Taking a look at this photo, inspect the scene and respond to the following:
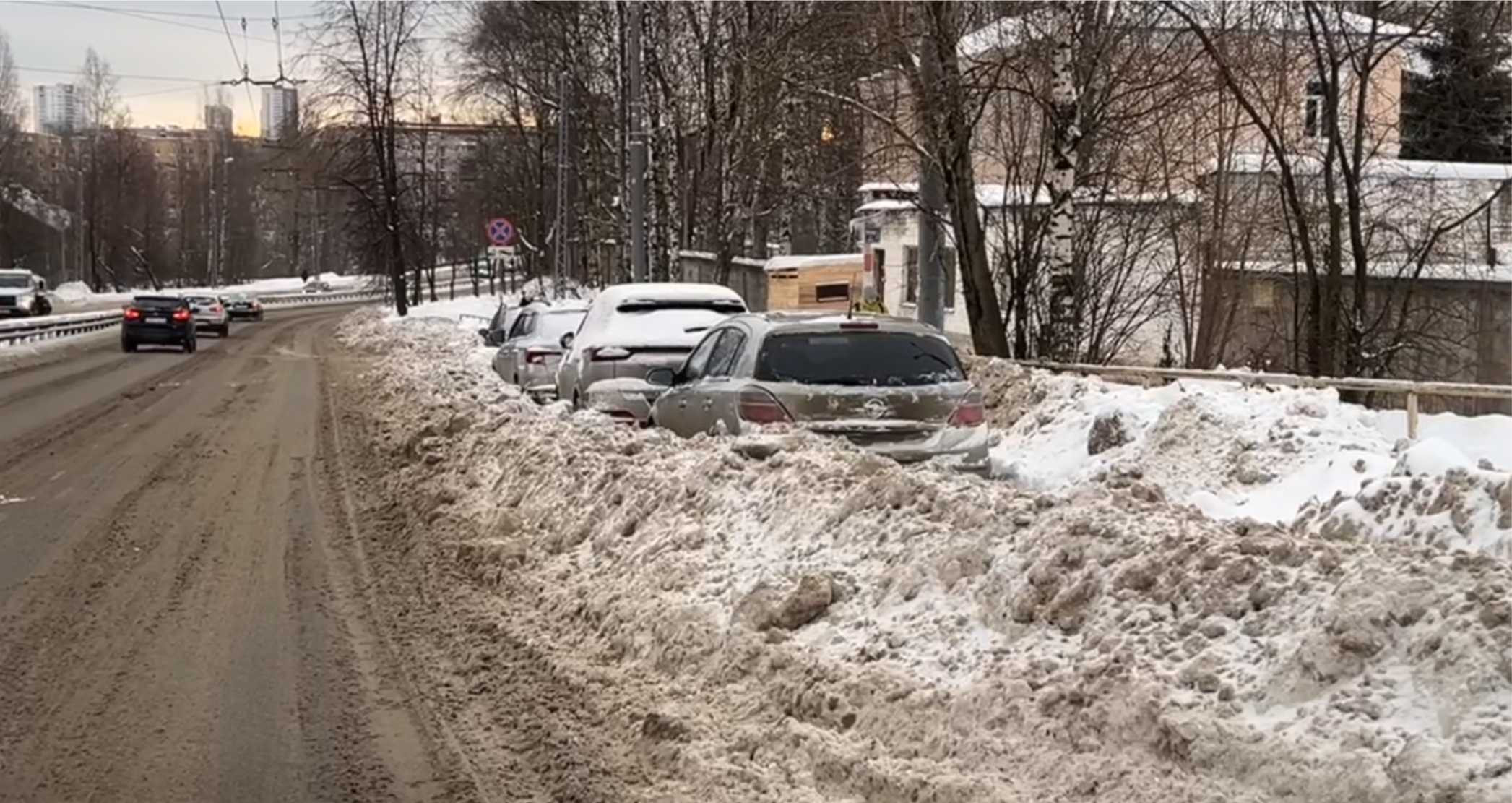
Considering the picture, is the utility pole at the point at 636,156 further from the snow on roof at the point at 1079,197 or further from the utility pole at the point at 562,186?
the utility pole at the point at 562,186

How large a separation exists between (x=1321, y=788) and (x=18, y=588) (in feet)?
25.0

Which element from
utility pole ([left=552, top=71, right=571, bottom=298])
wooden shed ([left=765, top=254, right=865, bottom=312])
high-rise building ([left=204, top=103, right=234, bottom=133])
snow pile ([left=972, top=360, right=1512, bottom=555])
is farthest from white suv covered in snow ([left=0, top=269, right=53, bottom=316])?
high-rise building ([left=204, top=103, right=234, bottom=133])

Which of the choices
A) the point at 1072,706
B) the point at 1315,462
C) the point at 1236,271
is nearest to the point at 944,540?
the point at 1072,706

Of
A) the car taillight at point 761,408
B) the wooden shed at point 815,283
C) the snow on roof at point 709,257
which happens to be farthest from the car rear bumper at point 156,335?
the car taillight at point 761,408

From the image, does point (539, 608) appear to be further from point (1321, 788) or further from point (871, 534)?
point (1321, 788)

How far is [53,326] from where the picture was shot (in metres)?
41.8

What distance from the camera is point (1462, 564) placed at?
4.75m

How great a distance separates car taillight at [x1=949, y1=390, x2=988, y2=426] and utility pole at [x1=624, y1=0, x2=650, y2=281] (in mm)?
16933

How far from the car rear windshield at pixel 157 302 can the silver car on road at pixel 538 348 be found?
55.7 ft

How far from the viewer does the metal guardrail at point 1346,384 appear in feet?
32.7

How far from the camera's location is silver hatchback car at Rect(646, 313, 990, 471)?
33.6ft

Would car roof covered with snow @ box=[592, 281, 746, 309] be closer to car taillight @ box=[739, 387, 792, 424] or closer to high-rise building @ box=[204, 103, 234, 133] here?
car taillight @ box=[739, 387, 792, 424]

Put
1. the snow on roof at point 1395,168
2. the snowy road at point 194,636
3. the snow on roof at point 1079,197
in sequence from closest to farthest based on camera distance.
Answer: the snowy road at point 194,636 < the snow on roof at point 1079,197 < the snow on roof at point 1395,168

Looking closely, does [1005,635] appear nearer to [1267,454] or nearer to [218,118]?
[1267,454]
